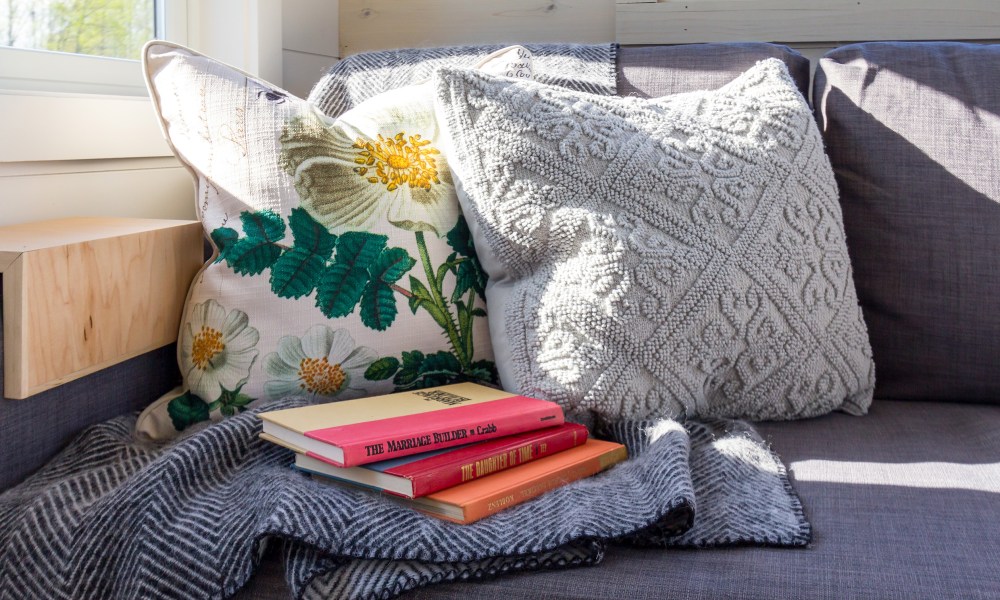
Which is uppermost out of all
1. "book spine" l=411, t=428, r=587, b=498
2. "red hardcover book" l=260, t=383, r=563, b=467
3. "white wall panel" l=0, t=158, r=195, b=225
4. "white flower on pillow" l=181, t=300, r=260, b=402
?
"white wall panel" l=0, t=158, r=195, b=225

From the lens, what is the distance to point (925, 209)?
1.25 metres

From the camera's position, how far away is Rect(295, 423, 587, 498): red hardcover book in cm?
78

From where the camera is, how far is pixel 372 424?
85 cm

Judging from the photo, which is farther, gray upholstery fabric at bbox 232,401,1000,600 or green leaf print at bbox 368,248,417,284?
green leaf print at bbox 368,248,417,284

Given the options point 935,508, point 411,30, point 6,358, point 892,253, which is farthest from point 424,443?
point 411,30

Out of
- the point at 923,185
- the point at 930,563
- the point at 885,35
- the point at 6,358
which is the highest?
the point at 885,35

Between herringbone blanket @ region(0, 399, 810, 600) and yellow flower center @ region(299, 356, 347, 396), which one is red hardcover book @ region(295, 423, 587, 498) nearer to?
herringbone blanket @ region(0, 399, 810, 600)

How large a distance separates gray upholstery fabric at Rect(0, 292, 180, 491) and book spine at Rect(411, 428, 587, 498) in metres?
0.42

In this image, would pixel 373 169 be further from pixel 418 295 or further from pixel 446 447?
pixel 446 447

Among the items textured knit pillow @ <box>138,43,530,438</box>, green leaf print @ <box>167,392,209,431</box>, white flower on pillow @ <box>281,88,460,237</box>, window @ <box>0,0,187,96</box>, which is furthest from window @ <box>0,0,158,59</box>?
green leaf print @ <box>167,392,209,431</box>

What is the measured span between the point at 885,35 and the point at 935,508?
1135 mm

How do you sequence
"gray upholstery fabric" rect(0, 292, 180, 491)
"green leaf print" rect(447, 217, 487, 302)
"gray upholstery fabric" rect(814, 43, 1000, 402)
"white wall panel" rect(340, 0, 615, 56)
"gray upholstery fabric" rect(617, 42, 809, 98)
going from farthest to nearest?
"white wall panel" rect(340, 0, 615, 56), "gray upholstery fabric" rect(617, 42, 809, 98), "gray upholstery fabric" rect(814, 43, 1000, 402), "green leaf print" rect(447, 217, 487, 302), "gray upholstery fabric" rect(0, 292, 180, 491)

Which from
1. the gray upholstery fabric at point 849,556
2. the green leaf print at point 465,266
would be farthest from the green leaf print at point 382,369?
the gray upholstery fabric at point 849,556

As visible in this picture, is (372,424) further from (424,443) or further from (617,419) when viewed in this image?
(617,419)
